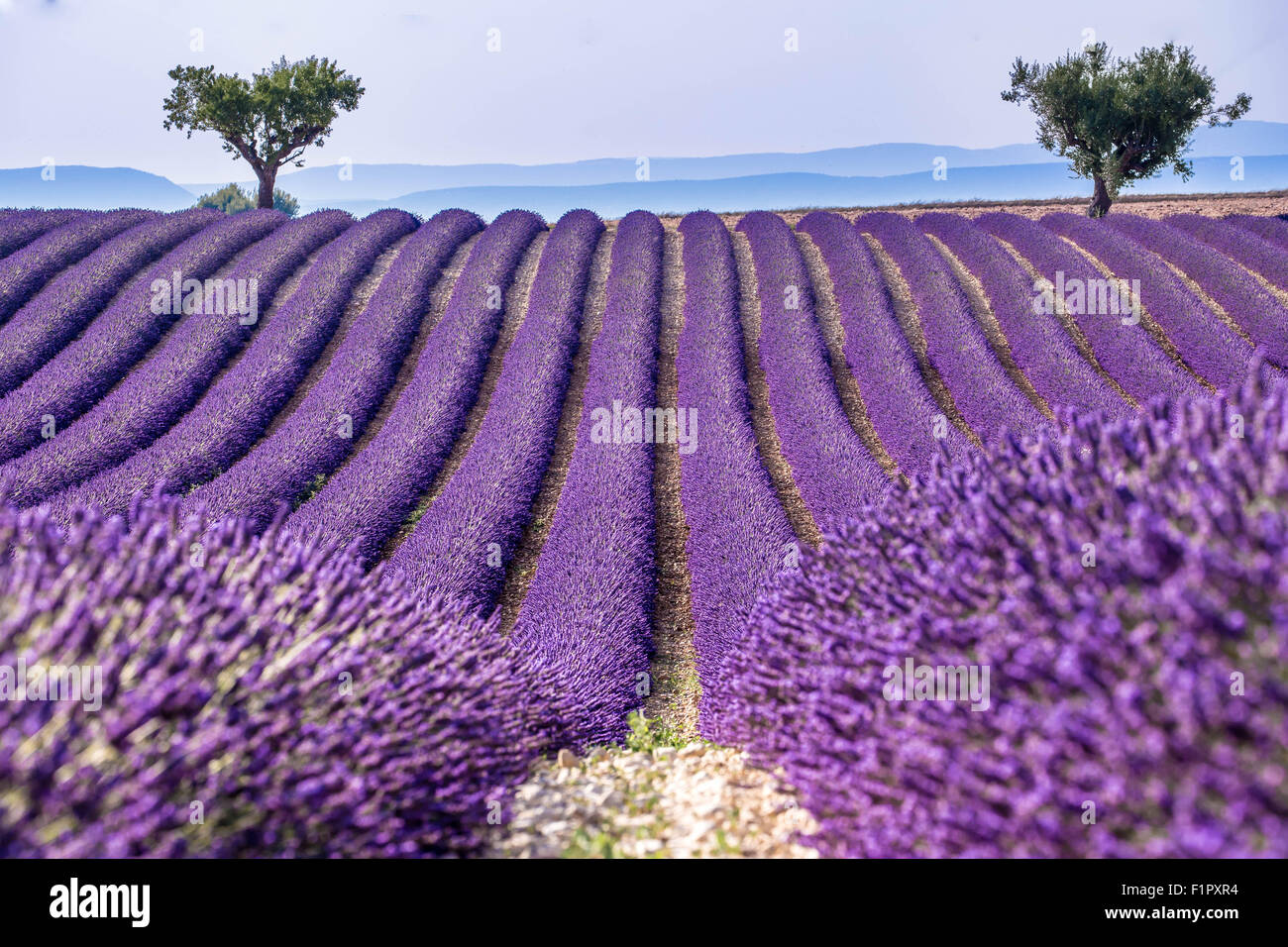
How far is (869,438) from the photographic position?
1109 centimetres

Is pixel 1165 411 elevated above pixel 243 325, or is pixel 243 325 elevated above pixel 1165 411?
pixel 243 325

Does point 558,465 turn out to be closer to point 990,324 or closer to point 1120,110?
point 990,324

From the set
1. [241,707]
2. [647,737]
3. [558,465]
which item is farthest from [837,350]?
[241,707]

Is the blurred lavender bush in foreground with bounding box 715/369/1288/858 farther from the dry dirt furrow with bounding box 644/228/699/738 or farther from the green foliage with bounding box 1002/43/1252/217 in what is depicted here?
the green foliage with bounding box 1002/43/1252/217

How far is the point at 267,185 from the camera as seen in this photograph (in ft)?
79.0

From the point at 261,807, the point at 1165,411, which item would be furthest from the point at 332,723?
the point at 1165,411

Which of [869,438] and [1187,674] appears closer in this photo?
[1187,674]

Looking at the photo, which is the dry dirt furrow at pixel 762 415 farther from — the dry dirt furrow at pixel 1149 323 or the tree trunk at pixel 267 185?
the tree trunk at pixel 267 185

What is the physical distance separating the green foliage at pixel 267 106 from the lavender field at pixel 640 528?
15.5ft

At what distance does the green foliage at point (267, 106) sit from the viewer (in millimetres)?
22422

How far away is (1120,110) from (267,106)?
21650 millimetres

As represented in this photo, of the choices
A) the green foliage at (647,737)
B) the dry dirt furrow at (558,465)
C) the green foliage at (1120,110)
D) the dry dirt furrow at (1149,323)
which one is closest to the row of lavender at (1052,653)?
the green foliage at (647,737)
